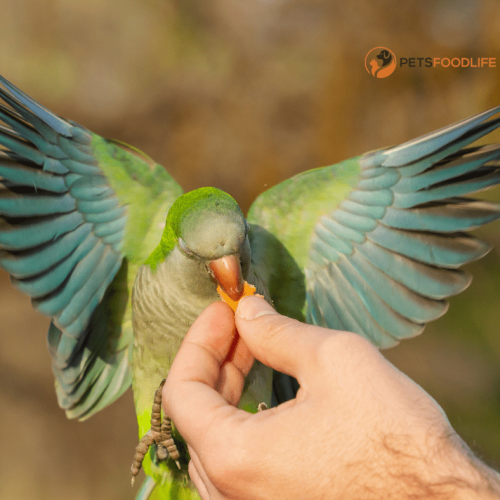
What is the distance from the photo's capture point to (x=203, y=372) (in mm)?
1040

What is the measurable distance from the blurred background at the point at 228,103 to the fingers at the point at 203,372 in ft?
7.75

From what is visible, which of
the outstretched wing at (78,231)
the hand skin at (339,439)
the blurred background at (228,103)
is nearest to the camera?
the hand skin at (339,439)

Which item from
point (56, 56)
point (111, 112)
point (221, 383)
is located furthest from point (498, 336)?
point (56, 56)

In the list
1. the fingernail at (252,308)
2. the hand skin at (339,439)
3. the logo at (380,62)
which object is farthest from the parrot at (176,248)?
the logo at (380,62)

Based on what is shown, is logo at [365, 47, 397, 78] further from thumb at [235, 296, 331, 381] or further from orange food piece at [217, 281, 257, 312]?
thumb at [235, 296, 331, 381]

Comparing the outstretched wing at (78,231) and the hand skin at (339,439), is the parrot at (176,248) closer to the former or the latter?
the outstretched wing at (78,231)

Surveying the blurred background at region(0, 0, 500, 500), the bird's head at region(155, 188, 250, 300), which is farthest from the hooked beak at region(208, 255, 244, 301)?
the blurred background at region(0, 0, 500, 500)

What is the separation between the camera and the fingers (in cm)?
93

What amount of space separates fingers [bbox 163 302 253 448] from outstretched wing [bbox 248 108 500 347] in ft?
1.66

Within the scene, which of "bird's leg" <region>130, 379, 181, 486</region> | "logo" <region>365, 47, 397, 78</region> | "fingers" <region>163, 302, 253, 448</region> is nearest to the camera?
"fingers" <region>163, 302, 253, 448</region>

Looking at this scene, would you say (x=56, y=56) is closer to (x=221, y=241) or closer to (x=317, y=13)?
(x=317, y=13)

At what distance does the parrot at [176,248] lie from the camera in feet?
4.47

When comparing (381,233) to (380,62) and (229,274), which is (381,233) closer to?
(229,274)

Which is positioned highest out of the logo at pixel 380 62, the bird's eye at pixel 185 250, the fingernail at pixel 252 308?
the logo at pixel 380 62
